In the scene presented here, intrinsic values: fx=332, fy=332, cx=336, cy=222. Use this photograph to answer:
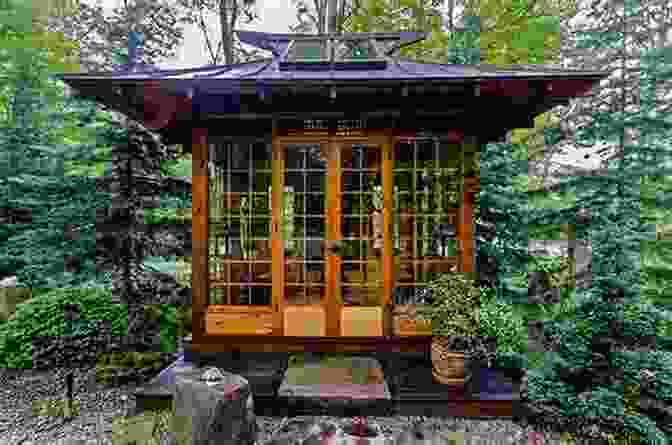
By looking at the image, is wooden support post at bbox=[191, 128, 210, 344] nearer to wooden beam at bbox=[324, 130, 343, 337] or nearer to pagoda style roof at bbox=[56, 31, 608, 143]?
pagoda style roof at bbox=[56, 31, 608, 143]

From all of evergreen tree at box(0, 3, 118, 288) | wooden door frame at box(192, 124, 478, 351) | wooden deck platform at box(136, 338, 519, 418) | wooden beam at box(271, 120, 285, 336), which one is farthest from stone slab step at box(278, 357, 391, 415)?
evergreen tree at box(0, 3, 118, 288)

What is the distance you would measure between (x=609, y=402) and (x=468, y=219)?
78.7 inches

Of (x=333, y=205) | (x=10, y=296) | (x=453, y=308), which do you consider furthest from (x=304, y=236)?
(x=10, y=296)

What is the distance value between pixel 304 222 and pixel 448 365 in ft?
6.42

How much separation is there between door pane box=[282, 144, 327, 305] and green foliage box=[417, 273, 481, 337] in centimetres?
116

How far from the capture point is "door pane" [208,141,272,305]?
11.9 ft

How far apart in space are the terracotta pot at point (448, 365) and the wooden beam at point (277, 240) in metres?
1.60

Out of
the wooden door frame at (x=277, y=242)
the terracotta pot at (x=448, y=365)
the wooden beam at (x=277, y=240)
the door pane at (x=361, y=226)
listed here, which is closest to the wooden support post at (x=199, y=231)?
the wooden door frame at (x=277, y=242)

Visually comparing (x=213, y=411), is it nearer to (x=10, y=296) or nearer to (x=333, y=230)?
(x=333, y=230)

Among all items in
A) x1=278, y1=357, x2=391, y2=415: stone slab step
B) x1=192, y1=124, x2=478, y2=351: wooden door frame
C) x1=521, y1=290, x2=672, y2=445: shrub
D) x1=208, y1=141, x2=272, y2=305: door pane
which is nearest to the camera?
x1=278, y1=357, x2=391, y2=415: stone slab step

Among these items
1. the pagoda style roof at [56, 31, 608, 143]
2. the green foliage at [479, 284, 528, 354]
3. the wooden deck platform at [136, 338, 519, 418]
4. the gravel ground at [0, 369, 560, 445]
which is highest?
the pagoda style roof at [56, 31, 608, 143]

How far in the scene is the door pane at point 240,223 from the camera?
3625 mm

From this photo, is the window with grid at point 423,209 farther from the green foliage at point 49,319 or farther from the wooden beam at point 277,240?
the green foliage at point 49,319

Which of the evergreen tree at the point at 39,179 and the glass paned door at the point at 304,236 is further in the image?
the evergreen tree at the point at 39,179
